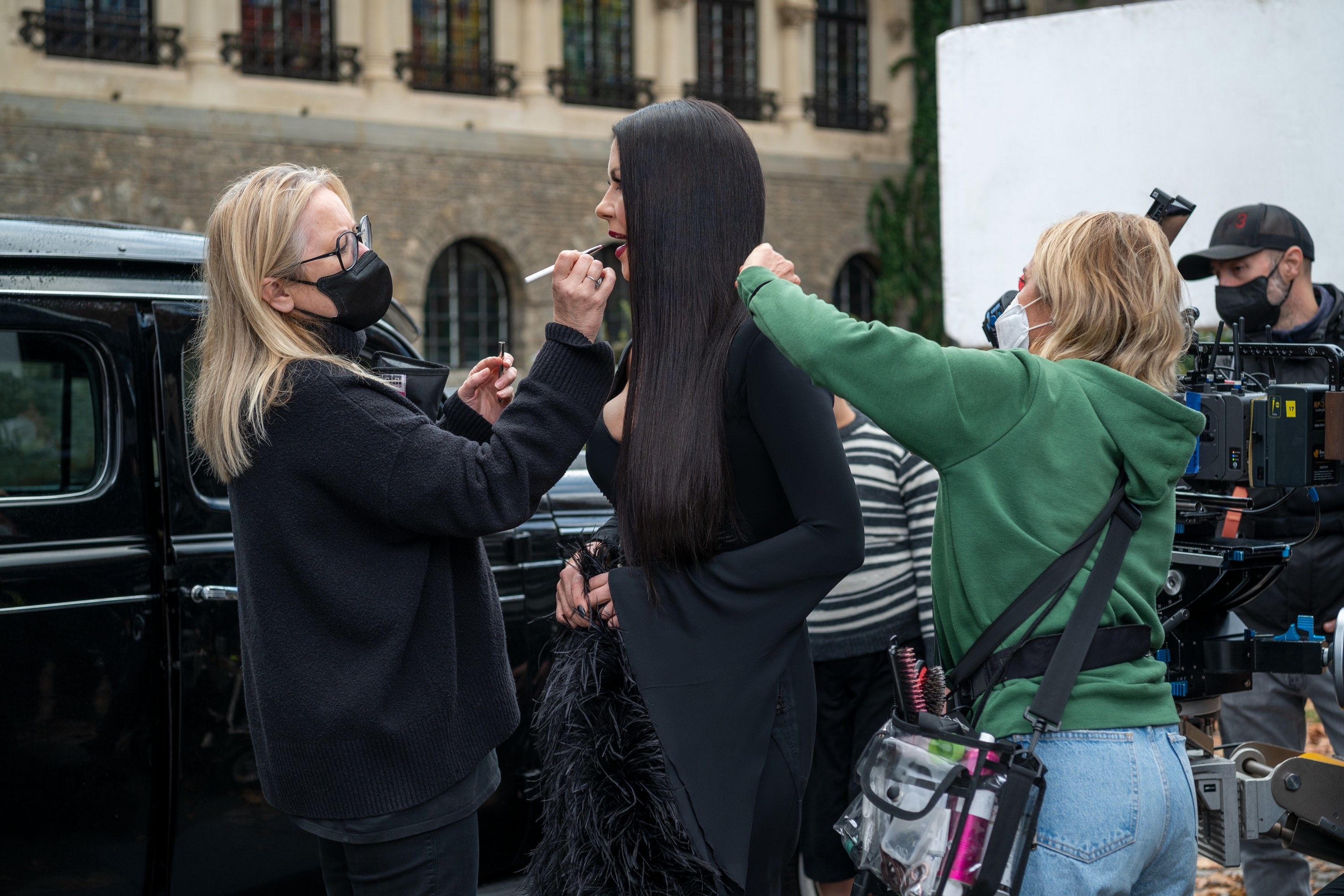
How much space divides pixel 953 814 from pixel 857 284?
21745mm

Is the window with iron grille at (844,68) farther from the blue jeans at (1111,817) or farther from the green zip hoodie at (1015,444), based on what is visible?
the blue jeans at (1111,817)

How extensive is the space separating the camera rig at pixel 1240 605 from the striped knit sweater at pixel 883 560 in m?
0.91

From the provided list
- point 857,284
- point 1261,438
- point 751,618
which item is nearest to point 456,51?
point 857,284

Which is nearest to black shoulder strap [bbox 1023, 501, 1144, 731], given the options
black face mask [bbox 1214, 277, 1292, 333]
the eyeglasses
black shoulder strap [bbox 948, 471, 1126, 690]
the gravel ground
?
black shoulder strap [bbox 948, 471, 1126, 690]

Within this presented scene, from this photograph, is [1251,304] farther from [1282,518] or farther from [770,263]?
[770,263]

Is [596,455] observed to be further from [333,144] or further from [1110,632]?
[333,144]

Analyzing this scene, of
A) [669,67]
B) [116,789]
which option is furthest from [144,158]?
[116,789]

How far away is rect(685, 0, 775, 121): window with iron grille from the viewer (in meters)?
21.2

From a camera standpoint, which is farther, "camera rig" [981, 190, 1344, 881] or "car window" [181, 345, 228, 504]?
"car window" [181, 345, 228, 504]

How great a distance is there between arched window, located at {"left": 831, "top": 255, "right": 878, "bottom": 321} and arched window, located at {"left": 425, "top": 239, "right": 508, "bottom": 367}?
661cm

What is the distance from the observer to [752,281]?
6.63 feet


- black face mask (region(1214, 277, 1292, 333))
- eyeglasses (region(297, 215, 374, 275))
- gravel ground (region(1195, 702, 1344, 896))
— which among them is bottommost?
gravel ground (region(1195, 702, 1344, 896))

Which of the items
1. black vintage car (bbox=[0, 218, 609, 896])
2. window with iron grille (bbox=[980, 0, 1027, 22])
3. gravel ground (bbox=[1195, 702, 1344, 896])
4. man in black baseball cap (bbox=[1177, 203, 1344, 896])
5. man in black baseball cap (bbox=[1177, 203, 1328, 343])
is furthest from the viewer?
window with iron grille (bbox=[980, 0, 1027, 22])

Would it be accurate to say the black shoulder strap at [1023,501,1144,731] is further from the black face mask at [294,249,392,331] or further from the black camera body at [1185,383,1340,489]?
the black face mask at [294,249,392,331]
